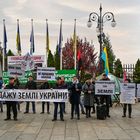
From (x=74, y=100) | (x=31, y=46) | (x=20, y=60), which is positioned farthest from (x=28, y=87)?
(x=31, y=46)

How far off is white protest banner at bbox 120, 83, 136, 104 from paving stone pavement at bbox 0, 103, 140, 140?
114 cm

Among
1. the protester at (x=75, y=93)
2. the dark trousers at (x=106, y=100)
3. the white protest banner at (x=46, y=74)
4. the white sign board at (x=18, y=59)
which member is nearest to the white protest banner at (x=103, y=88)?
the dark trousers at (x=106, y=100)

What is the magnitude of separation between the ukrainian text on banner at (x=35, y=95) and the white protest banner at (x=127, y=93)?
292cm

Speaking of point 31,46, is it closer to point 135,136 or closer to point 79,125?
point 79,125

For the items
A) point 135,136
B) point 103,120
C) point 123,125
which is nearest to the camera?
point 135,136

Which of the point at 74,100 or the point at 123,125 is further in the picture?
the point at 74,100

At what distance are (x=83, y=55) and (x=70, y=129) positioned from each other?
192 ft

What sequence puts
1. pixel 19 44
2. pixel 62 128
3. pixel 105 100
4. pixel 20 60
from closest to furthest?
pixel 62 128, pixel 105 100, pixel 20 60, pixel 19 44

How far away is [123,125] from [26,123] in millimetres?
3690

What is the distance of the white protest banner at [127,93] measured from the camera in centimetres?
2137

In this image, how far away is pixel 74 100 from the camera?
800 inches

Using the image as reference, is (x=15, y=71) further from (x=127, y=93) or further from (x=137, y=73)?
(x=137, y=73)

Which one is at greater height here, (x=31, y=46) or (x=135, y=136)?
(x=31, y=46)

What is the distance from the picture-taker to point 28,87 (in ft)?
74.4
